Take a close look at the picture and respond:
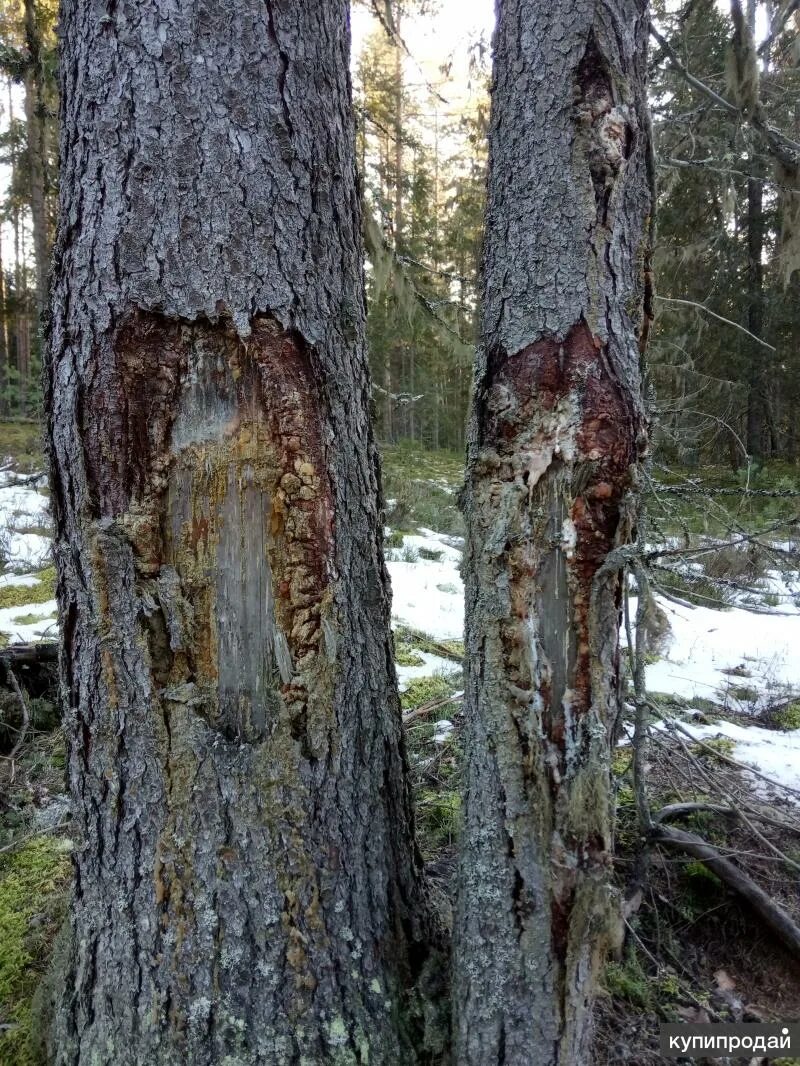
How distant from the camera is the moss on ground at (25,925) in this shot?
1.82 m

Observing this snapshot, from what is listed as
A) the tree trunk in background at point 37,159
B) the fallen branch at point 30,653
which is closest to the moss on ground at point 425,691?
the fallen branch at point 30,653

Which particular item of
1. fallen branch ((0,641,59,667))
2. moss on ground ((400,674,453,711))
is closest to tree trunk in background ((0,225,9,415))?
fallen branch ((0,641,59,667))

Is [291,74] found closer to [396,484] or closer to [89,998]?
[89,998]

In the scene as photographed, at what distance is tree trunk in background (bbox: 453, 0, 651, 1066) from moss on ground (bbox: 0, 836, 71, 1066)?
1376mm

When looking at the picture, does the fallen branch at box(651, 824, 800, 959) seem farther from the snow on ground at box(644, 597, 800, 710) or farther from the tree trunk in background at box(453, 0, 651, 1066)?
the snow on ground at box(644, 597, 800, 710)

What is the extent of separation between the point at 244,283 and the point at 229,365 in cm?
18

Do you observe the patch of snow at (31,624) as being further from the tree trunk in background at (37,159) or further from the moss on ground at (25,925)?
the tree trunk in background at (37,159)

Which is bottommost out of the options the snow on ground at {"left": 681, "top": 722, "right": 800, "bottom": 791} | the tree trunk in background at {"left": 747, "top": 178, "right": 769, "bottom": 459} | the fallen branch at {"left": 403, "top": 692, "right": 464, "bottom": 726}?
the snow on ground at {"left": 681, "top": 722, "right": 800, "bottom": 791}

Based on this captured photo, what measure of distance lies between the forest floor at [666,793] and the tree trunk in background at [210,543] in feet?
1.68

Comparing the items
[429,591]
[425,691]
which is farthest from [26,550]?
[425,691]

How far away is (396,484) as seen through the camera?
10.5m

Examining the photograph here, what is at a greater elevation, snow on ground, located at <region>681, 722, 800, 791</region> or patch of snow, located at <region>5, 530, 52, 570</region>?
patch of snow, located at <region>5, 530, 52, 570</region>

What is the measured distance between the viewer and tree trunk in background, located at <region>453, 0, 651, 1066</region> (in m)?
1.33

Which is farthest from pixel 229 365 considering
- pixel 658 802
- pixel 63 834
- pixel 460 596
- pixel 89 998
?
pixel 460 596
